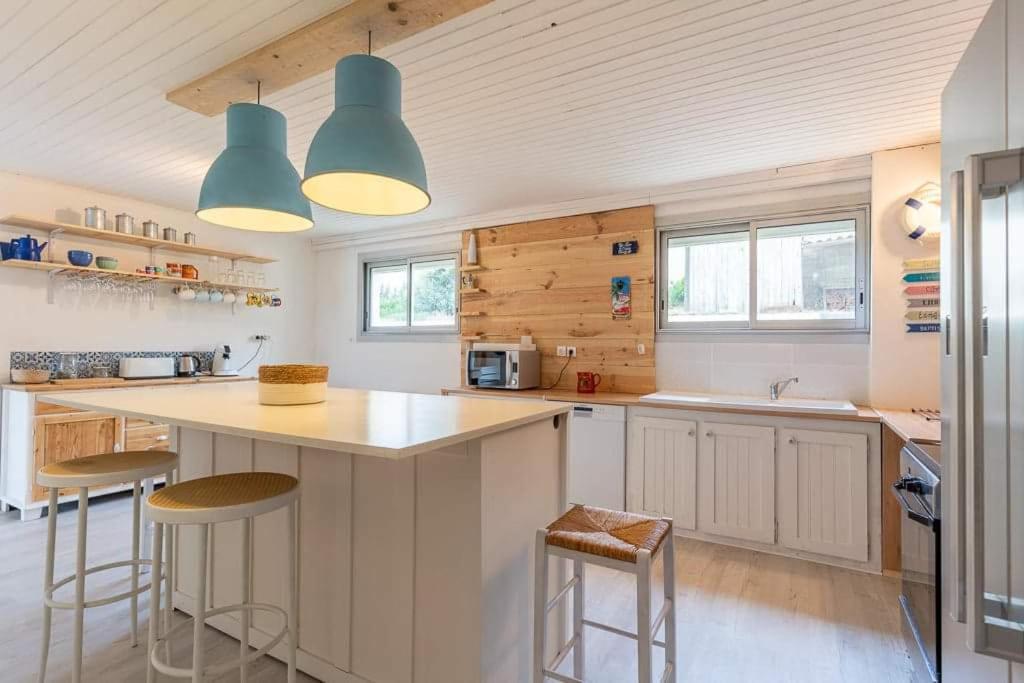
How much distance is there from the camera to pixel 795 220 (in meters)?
3.39

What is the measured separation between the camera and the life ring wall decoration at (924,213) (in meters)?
2.85

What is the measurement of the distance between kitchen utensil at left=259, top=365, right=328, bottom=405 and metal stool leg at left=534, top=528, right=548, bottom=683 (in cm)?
106

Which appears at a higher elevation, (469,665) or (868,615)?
(469,665)

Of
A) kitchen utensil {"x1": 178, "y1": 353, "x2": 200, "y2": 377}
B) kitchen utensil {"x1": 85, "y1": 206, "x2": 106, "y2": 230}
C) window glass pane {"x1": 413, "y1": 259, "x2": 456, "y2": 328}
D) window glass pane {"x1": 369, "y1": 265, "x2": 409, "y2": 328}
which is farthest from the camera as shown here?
window glass pane {"x1": 369, "y1": 265, "x2": 409, "y2": 328}

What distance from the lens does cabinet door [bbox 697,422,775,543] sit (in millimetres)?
2932

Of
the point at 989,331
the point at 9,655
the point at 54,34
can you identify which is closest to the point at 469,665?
the point at 989,331

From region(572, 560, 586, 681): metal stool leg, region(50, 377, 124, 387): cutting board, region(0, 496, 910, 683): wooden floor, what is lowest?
region(0, 496, 910, 683): wooden floor

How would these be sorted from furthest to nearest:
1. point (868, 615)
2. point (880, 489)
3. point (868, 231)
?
1. point (868, 231)
2. point (880, 489)
3. point (868, 615)

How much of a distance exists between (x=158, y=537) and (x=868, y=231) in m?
4.00

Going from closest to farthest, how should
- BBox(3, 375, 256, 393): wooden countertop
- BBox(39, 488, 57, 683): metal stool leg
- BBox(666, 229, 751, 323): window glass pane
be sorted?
BBox(39, 488, 57, 683): metal stool leg
BBox(3, 375, 256, 393): wooden countertop
BBox(666, 229, 751, 323): window glass pane

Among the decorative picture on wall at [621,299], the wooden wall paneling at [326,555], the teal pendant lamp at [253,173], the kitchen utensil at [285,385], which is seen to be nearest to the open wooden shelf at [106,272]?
the teal pendant lamp at [253,173]

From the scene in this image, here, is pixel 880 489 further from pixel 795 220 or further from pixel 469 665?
pixel 469 665

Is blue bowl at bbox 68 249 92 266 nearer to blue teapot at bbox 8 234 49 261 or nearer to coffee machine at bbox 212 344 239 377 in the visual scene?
blue teapot at bbox 8 234 49 261

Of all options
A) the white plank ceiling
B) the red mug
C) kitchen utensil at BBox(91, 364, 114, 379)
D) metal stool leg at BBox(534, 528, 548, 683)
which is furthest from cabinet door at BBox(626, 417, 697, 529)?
kitchen utensil at BBox(91, 364, 114, 379)
